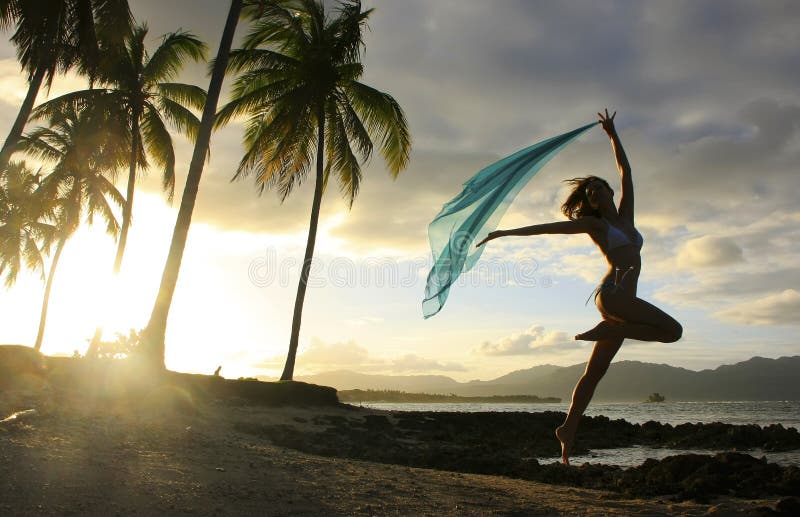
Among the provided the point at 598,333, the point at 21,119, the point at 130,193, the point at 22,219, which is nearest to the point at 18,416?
the point at 598,333

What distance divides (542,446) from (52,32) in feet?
53.1

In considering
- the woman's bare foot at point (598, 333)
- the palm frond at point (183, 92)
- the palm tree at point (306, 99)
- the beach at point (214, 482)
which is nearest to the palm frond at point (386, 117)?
the palm tree at point (306, 99)

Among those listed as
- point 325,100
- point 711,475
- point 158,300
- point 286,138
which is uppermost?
point 325,100

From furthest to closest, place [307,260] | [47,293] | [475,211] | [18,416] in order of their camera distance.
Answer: [47,293]
[307,260]
[18,416]
[475,211]

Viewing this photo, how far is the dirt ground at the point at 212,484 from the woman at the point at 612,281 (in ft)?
5.12

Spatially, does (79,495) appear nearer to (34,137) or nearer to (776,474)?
(776,474)

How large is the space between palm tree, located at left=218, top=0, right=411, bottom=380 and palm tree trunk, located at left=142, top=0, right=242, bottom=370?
13.3 ft

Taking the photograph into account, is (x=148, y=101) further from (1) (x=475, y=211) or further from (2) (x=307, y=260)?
(1) (x=475, y=211)

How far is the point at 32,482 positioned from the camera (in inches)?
177

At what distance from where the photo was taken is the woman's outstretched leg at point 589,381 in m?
4.19

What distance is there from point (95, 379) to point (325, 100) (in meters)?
11.9

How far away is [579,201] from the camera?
14.9 feet

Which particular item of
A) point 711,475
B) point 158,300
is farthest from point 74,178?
point 711,475

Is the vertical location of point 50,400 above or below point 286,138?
below
